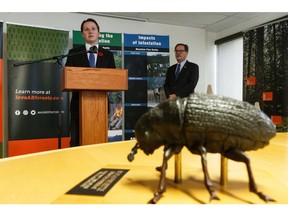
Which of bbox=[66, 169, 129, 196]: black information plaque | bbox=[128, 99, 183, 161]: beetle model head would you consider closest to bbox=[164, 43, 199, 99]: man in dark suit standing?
bbox=[66, 169, 129, 196]: black information plaque

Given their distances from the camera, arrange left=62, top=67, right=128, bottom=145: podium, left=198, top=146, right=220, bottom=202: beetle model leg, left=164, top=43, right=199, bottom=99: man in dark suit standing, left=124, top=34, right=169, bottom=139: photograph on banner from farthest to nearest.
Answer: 1. left=124, top=34, right=169, bottom=139: photograph on banner
2. left=164, top=43, right=199, bottom=99: man in dark suit standing
3. left=62, top=67, right=128, bottom=145: podium
4. left=198, top=146, right=220, bottom=202: beetle model leg

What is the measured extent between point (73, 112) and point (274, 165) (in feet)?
4.68

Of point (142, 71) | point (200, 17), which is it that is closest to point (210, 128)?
point (142, 71)

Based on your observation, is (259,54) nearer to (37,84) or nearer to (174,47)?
(174,47)

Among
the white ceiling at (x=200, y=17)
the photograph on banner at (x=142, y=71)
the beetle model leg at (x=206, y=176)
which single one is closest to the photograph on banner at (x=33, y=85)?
the photograph on banner at (x=142, y=71)

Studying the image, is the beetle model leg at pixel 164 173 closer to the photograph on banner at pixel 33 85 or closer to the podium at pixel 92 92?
the podium at pixel 92 92

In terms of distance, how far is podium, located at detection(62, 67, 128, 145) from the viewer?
1663 mm

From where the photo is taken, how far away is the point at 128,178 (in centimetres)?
80

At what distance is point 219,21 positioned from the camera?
479 cm

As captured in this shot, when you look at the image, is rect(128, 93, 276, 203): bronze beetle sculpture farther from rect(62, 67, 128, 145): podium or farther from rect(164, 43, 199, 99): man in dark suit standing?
rect(164, 43, 199, 99): man in dark suit standing

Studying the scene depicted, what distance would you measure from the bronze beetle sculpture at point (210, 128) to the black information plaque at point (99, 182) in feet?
0.53

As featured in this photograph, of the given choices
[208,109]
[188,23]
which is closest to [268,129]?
[208,109]

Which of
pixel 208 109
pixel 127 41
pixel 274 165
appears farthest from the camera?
pixel 127 41

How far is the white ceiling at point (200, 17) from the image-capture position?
436 cm
